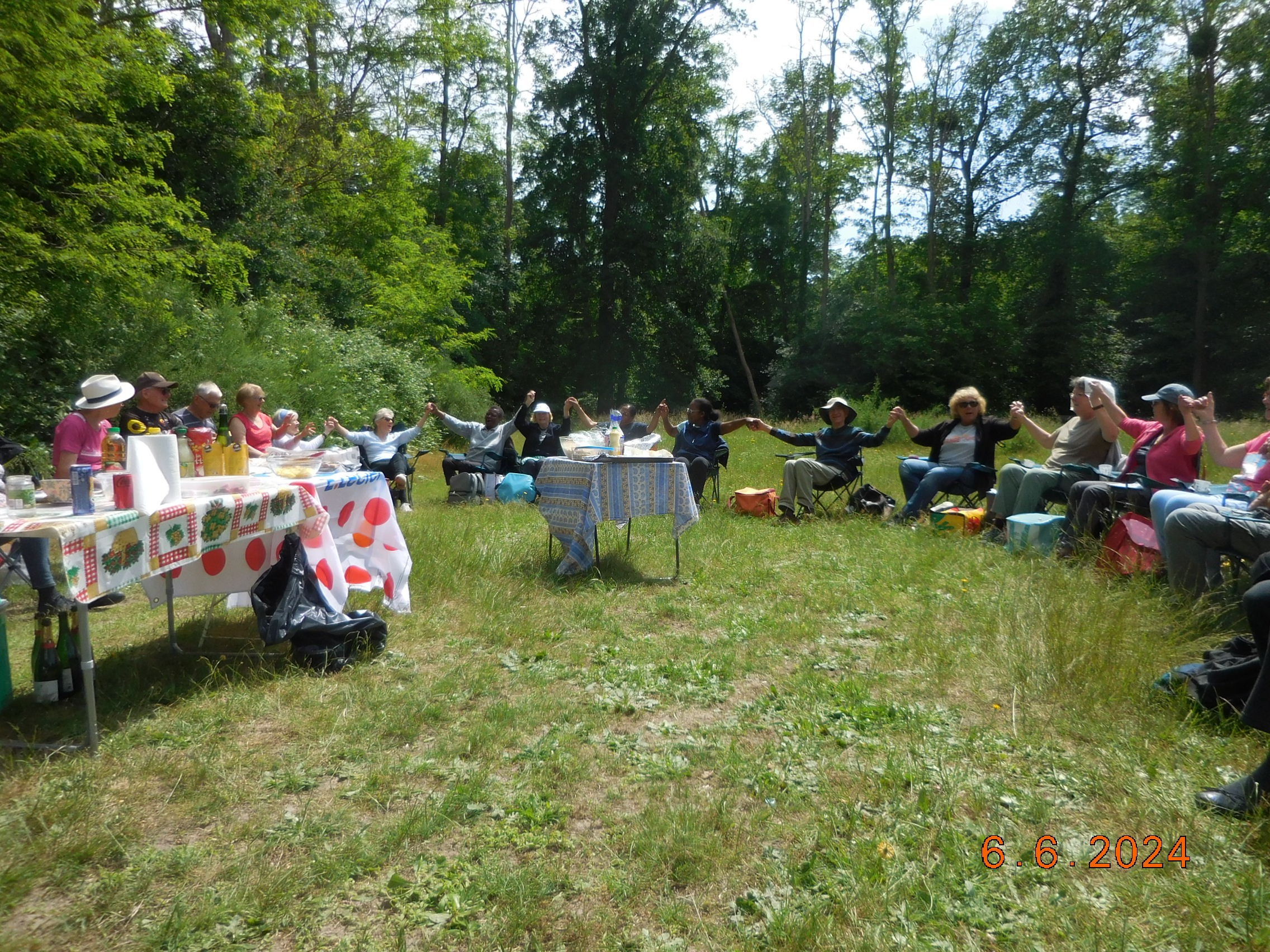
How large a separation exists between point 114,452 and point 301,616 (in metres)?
1.07

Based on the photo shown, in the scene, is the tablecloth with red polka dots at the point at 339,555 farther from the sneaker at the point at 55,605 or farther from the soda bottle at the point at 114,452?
the soda bottle at the point at 114,452

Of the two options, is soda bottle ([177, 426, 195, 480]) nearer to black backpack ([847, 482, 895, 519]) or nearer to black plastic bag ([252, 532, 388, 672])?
black plastic bag ([252, 532, 388, 672])

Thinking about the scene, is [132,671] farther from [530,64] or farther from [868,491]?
[530,64]

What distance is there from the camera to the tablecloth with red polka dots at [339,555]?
13.1 feet

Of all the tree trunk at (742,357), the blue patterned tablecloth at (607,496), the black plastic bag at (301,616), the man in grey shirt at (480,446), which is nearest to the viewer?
the black plastic bag at (301,616)

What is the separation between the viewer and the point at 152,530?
2.96 meters

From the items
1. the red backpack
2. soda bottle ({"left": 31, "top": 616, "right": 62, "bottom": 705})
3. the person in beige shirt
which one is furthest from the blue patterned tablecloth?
soda bottle ({"left": 31, "top": 616, "right": 62, "bottom": 705})

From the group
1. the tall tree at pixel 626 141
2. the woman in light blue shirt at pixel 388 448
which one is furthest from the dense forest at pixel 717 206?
the woman in light blue shirt at pixel 388 448

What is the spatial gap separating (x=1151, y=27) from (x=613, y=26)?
52.5 feet

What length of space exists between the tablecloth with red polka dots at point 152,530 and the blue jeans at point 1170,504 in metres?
4.19

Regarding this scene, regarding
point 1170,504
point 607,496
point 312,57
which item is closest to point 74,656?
point 607,496

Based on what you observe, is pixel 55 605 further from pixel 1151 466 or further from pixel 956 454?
pixel 956 454

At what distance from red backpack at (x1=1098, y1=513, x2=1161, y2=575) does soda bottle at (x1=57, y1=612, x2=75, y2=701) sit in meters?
5.02

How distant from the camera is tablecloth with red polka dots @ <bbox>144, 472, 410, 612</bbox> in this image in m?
3.98
